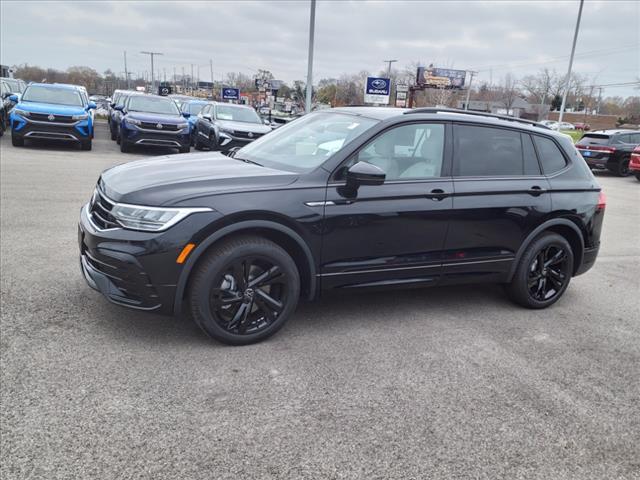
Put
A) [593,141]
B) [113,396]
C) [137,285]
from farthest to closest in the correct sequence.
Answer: [593,141]
[137,285]
[113,396]

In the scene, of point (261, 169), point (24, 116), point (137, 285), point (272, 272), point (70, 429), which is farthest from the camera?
point (24, 116)

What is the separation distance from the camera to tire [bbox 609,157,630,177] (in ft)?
63.7

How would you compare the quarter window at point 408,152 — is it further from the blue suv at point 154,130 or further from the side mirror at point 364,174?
the blue suv at point 154,130

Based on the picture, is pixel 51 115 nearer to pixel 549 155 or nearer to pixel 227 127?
pixel 227 127

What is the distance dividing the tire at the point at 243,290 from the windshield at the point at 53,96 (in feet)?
44.0

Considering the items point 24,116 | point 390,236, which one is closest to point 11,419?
point 390,236

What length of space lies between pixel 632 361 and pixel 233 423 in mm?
3111

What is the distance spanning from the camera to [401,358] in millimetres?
3879

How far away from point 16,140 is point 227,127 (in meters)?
5.65

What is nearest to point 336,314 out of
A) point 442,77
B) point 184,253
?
point 184,253

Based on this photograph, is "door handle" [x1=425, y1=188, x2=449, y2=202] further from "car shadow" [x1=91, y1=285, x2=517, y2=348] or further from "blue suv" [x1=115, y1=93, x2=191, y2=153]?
"blue suv" [x1=115, y1=93, x2=191, y2=153]

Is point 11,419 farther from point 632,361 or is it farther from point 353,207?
point 632,361

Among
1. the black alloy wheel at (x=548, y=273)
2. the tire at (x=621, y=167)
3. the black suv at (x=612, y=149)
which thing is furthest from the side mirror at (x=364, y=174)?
the tire at (x=621, y=167)

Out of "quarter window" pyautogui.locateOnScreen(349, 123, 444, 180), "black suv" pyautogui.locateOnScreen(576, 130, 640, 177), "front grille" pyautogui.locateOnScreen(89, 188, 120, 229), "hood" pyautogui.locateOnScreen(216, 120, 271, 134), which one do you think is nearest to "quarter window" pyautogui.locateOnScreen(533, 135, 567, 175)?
"quarter window" pyautogui.locateOnScreen(349, 123, 444, 180)
